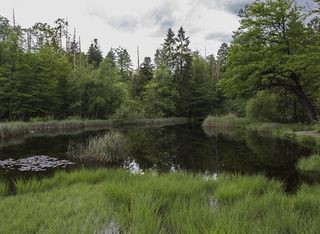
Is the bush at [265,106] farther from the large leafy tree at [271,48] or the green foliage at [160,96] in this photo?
the green foliage at [160,96]

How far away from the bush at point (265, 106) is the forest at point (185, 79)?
0.09m

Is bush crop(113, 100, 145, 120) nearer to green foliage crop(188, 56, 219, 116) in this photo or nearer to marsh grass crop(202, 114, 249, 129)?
marsh grass crop(202, 114, 249, 129)

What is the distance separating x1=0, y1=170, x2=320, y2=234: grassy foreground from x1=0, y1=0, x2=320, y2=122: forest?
15335mm

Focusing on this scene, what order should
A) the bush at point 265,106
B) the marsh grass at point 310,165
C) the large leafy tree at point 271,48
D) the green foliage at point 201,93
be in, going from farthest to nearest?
1. the green foliage at point 201,93
2. the bush at point 265,106
3. the large leafy tree at point 271,48
4. the marsh grass at point 310,165

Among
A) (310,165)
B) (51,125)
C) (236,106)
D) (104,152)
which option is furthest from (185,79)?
(310,165)

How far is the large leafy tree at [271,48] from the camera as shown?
21109mm

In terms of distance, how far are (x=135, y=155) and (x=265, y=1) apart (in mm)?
17486

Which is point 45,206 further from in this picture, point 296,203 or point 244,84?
point 244,84

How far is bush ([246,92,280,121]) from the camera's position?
26.5 m

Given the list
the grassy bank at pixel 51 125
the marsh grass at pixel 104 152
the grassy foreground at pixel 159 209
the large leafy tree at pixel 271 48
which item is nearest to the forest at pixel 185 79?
the large leafy tree at pixel 271 48

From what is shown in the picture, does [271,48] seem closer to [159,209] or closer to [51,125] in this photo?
Result: [51,125]

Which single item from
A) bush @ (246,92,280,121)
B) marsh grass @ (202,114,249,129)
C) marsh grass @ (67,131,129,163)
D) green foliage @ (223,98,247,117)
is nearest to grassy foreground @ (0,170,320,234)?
Answer: marsh grass @ (67,131,129,163)

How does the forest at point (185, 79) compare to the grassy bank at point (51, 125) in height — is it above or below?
above

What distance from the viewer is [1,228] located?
3348 millimetres
